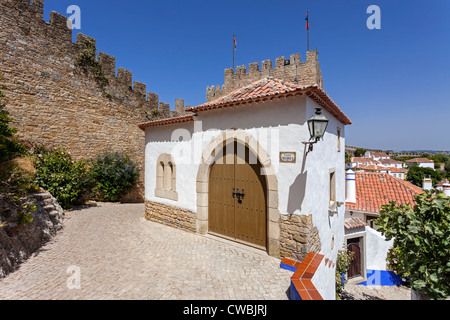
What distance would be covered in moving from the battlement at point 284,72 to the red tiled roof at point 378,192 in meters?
9.10

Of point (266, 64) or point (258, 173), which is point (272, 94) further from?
point (266, 64)

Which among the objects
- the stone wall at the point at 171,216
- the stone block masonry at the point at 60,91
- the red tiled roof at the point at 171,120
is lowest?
the stone wall at the point at 171,216

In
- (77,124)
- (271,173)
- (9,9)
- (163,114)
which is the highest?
(9,9)

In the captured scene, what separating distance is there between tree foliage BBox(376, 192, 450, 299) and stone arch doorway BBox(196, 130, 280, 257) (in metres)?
2.24

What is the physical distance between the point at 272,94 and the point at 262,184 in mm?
2247

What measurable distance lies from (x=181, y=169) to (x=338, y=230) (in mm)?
6129

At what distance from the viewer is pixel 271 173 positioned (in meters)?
5.22

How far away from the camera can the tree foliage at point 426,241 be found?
3324 mm

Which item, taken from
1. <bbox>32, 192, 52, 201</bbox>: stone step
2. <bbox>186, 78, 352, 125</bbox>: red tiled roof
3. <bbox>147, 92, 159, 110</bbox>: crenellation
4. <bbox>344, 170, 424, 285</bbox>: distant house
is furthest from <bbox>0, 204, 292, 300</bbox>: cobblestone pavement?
<bbox>147, 92, 159, 110</bbox>: crenellation

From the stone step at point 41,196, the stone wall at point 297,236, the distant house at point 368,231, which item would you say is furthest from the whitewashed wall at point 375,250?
the stone step at point 41,196

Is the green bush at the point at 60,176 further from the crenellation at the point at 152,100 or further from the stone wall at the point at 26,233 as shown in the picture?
the crenellation at the point at 152,100

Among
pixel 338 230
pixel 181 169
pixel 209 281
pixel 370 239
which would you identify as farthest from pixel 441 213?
pixel 370 239

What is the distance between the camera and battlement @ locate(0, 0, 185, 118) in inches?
367
